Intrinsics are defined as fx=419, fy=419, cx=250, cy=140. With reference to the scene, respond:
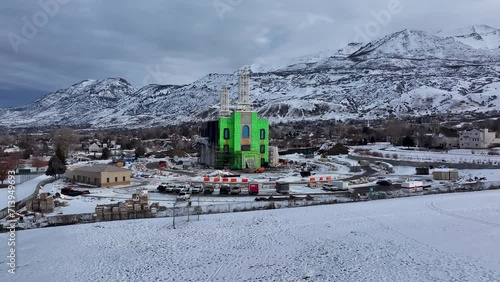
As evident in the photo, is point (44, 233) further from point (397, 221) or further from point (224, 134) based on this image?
point (224, 134)

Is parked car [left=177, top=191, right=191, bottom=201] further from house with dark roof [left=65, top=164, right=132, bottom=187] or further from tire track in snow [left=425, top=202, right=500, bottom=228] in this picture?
tire track in snow [left=425, top=202, right=500, bottom=228]

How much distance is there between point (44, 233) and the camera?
16.3m

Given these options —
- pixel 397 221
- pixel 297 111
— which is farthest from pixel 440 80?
pixel 397 221

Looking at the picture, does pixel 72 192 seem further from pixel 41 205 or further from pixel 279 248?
pixel 279 248

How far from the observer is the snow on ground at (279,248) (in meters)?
11.5

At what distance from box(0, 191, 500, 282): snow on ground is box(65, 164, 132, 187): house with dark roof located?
13.0m

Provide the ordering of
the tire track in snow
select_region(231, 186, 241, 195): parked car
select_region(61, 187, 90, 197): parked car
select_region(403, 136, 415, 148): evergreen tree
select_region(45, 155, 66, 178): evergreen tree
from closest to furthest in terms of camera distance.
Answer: the tire track in snow
select_region(61, 187, 90, 197): parked car
select_region(231, 186, 241, 195): parked car
select_region(45, 155, 66, 178): evergreen tree
select_region(403, 136, 415, 148): evergreen tree

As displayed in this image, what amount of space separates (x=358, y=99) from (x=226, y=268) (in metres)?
185

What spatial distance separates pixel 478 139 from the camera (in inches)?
2283

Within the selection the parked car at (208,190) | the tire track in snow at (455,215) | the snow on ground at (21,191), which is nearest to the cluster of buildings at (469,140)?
the tire track in snow at (455,215)

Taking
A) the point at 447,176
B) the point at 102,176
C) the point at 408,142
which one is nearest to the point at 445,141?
the point at 408,142

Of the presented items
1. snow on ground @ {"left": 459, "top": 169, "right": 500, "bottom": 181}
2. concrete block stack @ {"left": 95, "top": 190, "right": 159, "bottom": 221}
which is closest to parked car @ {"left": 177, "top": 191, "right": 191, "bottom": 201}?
concrete block stack @ {"left": 95, "top": 190, "right": 159, "bottom": 221}

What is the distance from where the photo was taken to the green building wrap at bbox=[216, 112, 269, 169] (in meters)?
42.5

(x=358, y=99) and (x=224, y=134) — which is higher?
(x=358, y=99)
